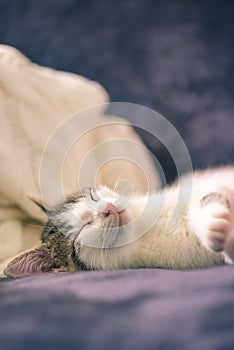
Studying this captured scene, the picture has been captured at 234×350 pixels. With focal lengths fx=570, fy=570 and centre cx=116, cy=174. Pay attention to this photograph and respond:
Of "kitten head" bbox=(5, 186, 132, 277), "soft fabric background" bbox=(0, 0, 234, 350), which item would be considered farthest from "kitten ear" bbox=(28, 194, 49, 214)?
"soft fabric background" bbox=(0, 0, 234, 350)

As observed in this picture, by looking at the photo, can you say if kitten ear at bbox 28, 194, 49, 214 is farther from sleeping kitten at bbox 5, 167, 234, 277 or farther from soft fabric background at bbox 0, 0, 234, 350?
soft fabric background at bbox 0, 0, 234, 350

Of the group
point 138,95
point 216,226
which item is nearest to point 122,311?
point 216,226

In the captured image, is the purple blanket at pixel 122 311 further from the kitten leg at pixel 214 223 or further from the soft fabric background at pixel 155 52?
the soft fabric background at pixel 155 52

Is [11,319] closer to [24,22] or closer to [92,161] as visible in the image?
[92,161]

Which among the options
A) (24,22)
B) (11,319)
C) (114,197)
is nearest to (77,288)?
(11,319)

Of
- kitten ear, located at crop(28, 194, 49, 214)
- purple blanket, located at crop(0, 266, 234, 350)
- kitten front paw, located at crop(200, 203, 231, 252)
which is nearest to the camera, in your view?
purple blanket, located at crop(0, 266, 234, 350)

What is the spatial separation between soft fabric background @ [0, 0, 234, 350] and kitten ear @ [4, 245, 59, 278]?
0.18 ft

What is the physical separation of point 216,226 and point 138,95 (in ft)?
0.82

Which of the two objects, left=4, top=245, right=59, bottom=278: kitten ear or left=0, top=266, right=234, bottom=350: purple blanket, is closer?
left=0, top=266, right=234, bottom=350: purple blanket

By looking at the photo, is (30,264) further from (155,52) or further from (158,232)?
(155,52)

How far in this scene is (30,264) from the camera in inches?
31.9

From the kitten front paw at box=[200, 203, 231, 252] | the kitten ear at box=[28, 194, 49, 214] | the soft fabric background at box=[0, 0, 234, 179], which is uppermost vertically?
the soft fabric background at box=[0, 0, 234, 179]

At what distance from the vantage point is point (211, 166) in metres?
0.86

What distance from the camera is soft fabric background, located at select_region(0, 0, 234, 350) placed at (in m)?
0.64
